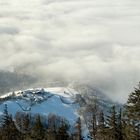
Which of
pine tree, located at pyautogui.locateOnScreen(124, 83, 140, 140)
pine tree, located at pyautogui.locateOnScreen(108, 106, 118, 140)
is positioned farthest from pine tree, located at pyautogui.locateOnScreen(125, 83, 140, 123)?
pine tree, located at pyautogui.locateOnScreen(108, 106, 118, 140)

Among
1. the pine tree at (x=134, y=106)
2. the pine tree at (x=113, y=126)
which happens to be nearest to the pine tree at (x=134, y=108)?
the pine tree at (x=134, y=106)

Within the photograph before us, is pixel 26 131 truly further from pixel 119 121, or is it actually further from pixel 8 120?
pixel 119 121

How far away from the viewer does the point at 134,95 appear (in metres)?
57.3

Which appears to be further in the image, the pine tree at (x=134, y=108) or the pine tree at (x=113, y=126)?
the pine tree at (x=113, y=126)

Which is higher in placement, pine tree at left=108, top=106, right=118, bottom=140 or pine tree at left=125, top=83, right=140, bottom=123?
pine tree at left=125, top=83, right=140, bottom=123

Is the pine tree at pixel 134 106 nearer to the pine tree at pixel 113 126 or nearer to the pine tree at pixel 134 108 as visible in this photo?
the pine tree at pixel 134 108

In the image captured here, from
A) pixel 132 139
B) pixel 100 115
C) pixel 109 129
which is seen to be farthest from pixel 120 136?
pixel 100 115

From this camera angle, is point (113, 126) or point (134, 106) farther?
point (113, 126)

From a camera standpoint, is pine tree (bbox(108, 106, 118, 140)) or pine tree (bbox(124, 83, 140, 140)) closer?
pine tree (bbox(124, 83, 140, 140))

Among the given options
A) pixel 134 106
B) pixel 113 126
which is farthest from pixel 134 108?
pixel 113 126

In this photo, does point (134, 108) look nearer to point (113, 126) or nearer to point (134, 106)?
point (134, 106)

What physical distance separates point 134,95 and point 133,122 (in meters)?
3.55

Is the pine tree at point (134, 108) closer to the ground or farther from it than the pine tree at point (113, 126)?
farther from it

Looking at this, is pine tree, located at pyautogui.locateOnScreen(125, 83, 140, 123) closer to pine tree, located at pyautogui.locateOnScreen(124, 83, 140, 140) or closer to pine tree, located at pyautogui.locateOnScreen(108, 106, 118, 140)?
pine tree, located at pyautogui.locateOnScreen(124, 83, 140, 140)
